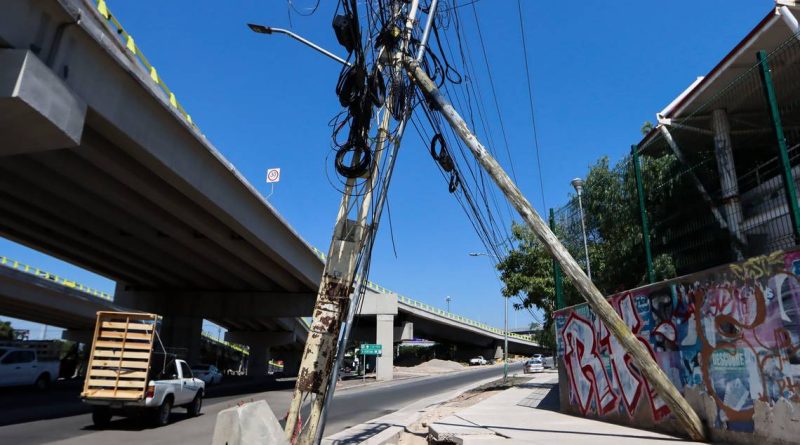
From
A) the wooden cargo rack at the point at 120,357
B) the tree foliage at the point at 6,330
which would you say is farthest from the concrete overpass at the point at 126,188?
the tree foliage at the point at 6,330

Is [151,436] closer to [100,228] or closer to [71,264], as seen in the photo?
[100,228]


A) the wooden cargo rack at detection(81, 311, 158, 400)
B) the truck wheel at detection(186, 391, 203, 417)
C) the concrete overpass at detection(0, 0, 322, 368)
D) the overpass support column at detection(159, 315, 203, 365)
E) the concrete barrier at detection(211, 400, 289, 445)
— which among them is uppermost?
the concrete overpass at detection(0, 0, 322, 368)

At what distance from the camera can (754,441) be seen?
278 inches

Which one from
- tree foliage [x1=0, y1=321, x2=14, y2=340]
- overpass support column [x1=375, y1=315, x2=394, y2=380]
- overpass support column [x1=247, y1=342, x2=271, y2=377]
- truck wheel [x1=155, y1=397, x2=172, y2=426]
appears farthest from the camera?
tree foliage [x1=0, y1=321, x2=14, y2=340]

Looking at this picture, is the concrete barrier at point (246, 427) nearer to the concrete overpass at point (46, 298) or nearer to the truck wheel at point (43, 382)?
the truck wheel at point (43, 382)

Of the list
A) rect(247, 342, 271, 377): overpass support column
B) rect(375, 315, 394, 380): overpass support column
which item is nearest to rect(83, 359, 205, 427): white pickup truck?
rect(375, 315, 394, 380): overpass support column

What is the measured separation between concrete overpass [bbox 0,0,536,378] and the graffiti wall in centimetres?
1182

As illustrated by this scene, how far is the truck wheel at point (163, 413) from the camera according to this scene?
42.7ft

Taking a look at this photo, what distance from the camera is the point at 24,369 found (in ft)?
81.1

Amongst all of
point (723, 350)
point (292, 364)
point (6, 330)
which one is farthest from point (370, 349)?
point (6, 330)

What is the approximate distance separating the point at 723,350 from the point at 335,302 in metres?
5.71

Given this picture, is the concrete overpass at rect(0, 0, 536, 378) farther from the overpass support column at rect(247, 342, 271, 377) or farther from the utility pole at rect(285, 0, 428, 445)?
the overpass support column at rect(247, 342, 271, 377)

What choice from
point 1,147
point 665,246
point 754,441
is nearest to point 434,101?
point 665,246

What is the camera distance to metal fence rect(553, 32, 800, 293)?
302 inches
